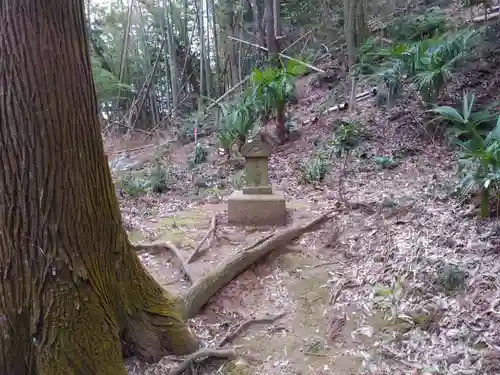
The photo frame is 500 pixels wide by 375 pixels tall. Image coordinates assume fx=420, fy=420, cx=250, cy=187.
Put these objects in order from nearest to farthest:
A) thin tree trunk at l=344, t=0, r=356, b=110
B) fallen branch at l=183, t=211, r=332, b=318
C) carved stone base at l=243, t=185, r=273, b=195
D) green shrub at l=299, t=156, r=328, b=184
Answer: fallen branch at l=183, t=211, r=332, b=318 → carved stone base at l=243, t=185, r=273, b=195 → green shrub at l=299, t=156, r=328, b=184 → thin tree trunk at l=344, t=0, r=356, b=110

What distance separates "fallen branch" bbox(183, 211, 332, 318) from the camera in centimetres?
360

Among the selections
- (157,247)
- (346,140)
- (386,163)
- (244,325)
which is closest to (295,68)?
(346,140)

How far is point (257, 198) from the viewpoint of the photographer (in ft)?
18.4

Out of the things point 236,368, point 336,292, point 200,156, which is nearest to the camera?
point 236,368

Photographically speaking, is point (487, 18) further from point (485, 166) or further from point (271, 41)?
point (485, 166)

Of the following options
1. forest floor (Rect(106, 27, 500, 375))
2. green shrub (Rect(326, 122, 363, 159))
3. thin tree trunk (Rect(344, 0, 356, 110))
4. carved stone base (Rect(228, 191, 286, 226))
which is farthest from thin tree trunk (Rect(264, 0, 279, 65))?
carved stone base (Rect(228, 191, 286, 226))

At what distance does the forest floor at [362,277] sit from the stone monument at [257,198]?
19cm

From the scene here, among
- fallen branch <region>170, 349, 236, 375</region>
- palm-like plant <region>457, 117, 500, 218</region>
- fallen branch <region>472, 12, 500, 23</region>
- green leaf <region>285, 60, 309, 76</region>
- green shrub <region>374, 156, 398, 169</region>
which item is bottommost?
fallen branch <region>170, 349, 236, 375</region>

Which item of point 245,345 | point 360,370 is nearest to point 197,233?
point 245,345

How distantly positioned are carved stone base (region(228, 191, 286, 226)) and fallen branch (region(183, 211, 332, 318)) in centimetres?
50

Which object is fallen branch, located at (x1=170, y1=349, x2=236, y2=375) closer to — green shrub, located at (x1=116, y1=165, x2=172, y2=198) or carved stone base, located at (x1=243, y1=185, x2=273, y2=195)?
carved stone base, located at (x1=243, y1=185, x2=273, y2=195)

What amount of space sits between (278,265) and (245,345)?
4.81 ft

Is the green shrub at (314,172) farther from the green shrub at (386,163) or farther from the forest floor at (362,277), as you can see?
the green shrub at (386,163)

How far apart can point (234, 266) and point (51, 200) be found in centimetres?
230
